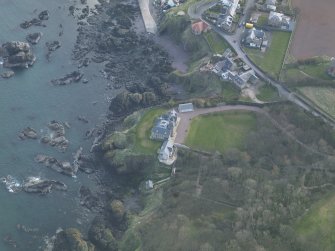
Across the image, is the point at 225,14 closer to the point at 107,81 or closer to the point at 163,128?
the point at 107,81

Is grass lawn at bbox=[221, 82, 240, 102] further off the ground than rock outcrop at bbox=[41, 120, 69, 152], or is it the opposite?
grass lawn at bbox=[221, 82, 240, 102]

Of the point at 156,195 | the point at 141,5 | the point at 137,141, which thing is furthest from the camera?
the point at 141,5

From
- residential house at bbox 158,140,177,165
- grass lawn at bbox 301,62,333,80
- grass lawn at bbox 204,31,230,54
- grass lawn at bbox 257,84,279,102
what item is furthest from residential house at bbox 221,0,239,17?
residential house at bbox 158,140,177,165

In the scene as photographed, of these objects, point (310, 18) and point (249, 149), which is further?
point (310, 18)

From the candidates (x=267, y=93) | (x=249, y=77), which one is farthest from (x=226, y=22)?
(x=267, y=93)

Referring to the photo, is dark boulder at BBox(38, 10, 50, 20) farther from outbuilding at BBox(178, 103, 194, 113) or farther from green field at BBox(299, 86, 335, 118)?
green field at BBox(299, 86, 335, 118)

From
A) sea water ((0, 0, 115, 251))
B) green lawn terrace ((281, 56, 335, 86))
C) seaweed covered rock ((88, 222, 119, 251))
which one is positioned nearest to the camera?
seaweed covered rock ((88, 222, 119, 251))

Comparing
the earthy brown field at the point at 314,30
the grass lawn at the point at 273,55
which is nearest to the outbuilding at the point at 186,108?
the grass lawn at the point at 273,55

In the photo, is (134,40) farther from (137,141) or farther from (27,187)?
(27,187)

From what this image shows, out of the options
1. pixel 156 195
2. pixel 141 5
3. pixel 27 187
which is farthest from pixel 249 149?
pixel 141 5
